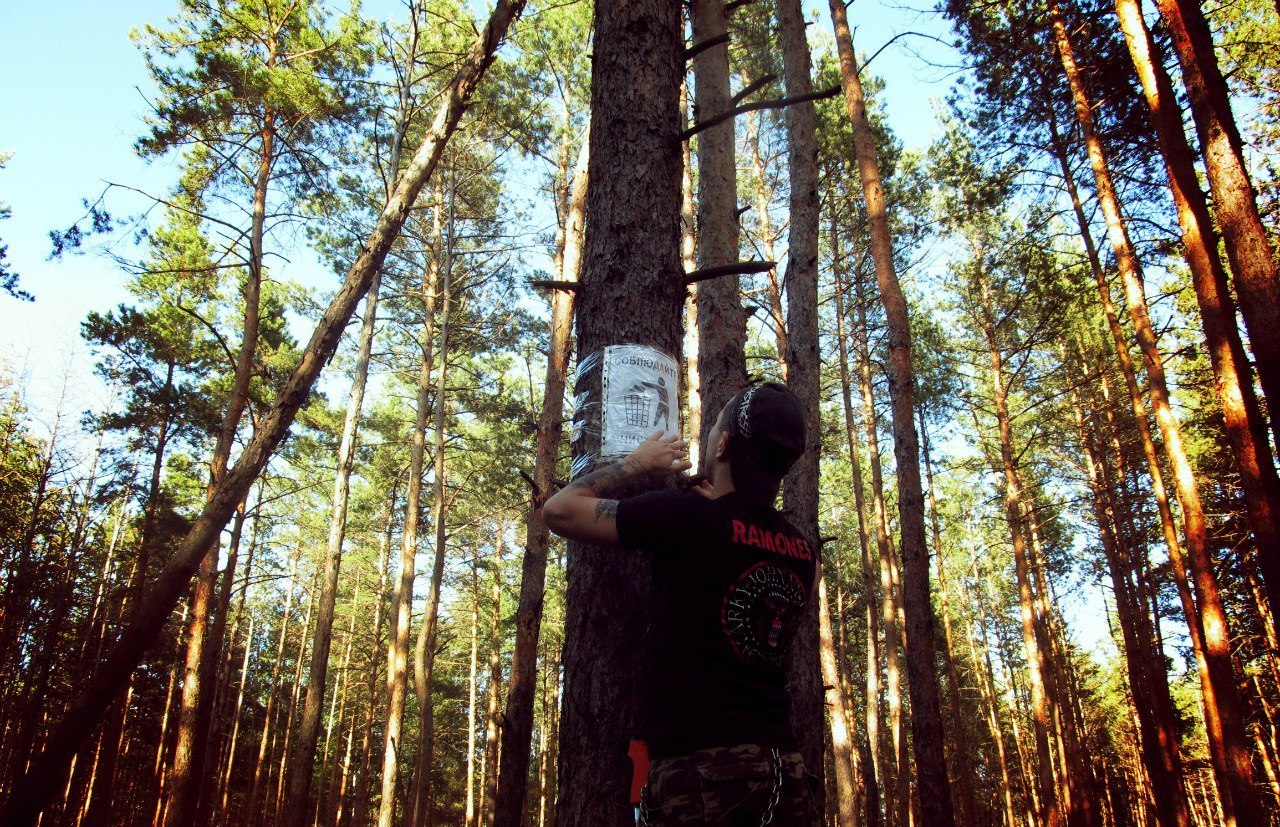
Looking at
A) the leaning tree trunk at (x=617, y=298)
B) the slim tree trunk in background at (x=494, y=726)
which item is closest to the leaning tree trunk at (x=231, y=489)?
the leaning tree trunk at (x=617, y=298)

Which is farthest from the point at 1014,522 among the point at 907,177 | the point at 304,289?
the point at 304,289

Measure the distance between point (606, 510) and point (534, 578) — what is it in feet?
20.7

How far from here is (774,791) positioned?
1.68 meters

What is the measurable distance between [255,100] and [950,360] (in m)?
15.9

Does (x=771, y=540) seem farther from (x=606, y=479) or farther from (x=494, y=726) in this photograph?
(x=494, y=726)

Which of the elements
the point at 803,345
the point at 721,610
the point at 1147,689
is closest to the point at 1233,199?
the point at 803,345

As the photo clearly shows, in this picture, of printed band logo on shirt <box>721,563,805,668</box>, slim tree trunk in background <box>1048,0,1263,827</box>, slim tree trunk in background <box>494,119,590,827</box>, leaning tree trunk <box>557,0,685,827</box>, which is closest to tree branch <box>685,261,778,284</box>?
leaning tree trunk <box>557,0,685,827</box>

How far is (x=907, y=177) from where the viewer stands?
52.3 feet

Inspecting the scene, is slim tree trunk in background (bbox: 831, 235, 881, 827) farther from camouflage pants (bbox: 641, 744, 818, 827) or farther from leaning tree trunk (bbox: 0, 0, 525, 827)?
camouflage pants (bbox: 641, 744, 818, 827)

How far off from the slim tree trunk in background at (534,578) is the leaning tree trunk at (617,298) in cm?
335

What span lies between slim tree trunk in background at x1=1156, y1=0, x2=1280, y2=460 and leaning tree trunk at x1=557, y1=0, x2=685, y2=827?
5159 millimetres

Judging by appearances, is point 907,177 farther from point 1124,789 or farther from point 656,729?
point 1124,789

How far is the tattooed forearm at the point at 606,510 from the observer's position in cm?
184

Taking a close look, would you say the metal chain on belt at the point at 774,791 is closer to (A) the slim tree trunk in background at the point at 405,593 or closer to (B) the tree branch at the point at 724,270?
(B) the tree branch at the point at 724,270
